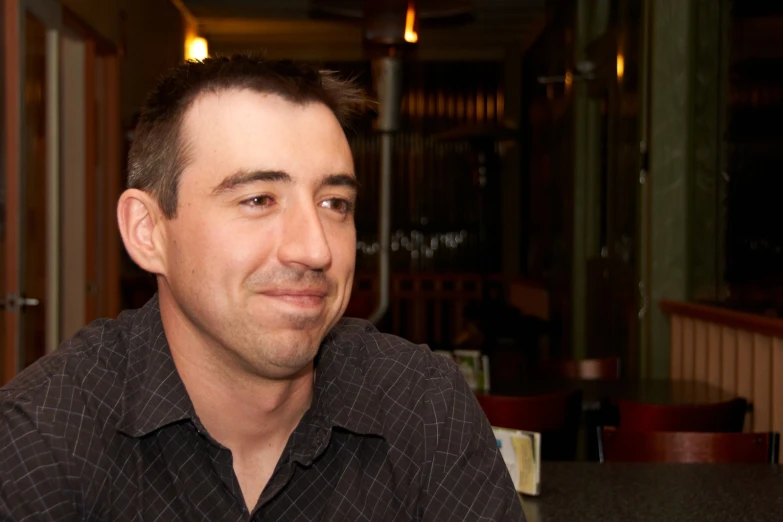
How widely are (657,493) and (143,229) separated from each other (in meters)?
1.26

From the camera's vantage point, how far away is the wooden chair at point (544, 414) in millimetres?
3117

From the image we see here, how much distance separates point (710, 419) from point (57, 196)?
3609mm

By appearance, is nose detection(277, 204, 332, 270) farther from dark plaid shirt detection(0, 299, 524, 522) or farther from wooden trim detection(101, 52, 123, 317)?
wooden trim detection(101, 52, 123, 317)

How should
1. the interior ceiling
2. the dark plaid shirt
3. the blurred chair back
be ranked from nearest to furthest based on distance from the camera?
1. the dark plaid shirt
2. the blurred chair back
3. the interior ceiling

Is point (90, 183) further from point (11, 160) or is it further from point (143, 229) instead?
point (143, 229)

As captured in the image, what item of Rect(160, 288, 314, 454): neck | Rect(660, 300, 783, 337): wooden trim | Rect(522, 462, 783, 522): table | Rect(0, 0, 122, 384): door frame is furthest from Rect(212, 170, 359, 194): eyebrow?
Rect(0, 0, 122, 384): door frame

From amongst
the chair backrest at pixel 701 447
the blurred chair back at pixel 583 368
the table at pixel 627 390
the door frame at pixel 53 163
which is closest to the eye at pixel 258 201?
the chair backrest at pixel 701 447

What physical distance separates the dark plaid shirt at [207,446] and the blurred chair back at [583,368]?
115 inches

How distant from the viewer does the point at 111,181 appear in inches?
252

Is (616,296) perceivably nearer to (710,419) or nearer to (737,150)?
(737,150)

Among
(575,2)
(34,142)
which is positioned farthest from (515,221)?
(34,142)

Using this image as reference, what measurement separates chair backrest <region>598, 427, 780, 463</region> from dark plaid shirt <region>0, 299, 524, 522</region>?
4.16 ft

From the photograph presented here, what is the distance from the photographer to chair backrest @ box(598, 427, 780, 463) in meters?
2.60

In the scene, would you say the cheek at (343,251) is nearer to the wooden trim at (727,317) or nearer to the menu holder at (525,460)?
the menu holder at (525,460)
